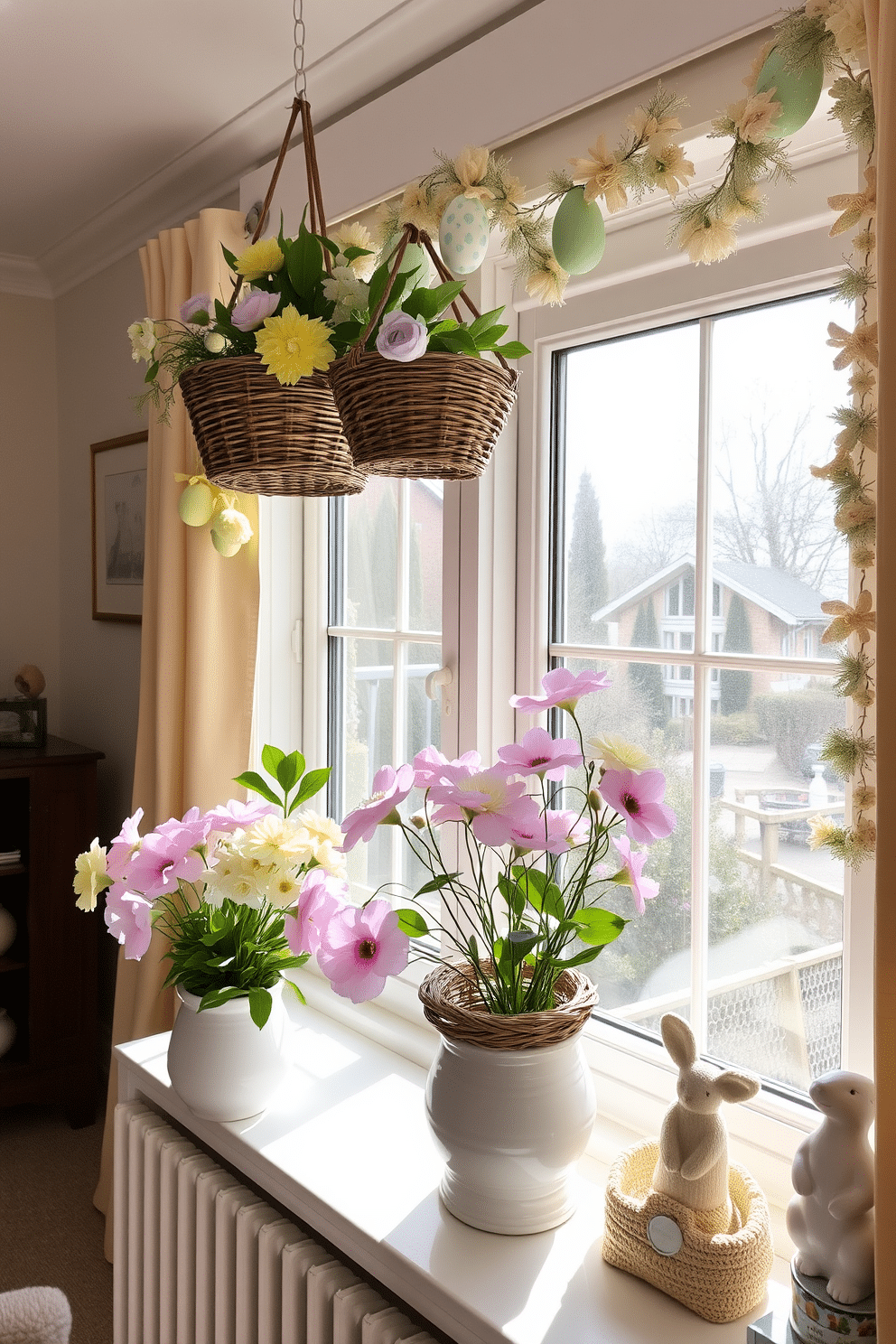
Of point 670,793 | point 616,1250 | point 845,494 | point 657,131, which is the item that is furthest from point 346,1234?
point 657,131

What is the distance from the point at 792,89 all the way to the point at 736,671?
0.73 meters

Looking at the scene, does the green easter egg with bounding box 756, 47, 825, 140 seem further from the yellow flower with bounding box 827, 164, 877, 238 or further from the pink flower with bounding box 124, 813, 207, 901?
the pink flower with bounding box 124, 813, 207, 901

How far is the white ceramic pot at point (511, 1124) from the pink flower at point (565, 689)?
40 centimetres

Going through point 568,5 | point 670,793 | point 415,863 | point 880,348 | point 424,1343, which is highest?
point 568,5

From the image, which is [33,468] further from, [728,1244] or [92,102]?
[728,1244]

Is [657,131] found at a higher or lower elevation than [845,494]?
higher

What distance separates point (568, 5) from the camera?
4.69ft

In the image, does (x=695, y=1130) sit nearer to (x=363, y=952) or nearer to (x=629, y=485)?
(x=363, y=952)

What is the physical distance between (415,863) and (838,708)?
0.96 meters

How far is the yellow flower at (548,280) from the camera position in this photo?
122cm

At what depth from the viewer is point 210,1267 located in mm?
1623

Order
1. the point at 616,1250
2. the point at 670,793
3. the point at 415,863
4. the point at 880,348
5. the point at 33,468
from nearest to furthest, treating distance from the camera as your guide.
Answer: the point at 880,348
the point at 616,1250
the point at 670,793
the point at 415,863
the point at 33,468

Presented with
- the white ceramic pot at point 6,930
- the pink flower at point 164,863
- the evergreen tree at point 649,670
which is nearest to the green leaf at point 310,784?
the pink flower at point 164,863

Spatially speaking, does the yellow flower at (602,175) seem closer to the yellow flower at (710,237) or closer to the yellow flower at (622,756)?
the yellow flower at (710,237)
